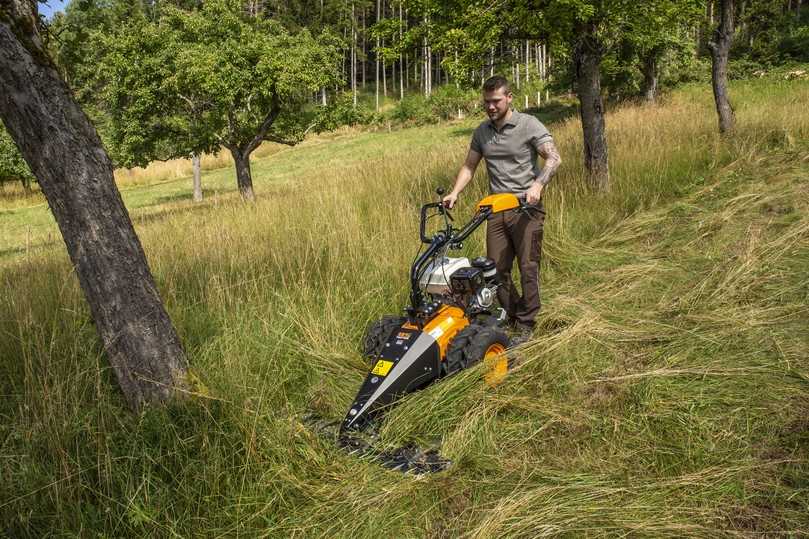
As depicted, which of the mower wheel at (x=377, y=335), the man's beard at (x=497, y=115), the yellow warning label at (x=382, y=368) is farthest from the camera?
the man's beard at (x=497, y=115)

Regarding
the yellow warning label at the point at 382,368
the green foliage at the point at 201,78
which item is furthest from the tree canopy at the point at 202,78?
the yellow warning label at the point at 382,368

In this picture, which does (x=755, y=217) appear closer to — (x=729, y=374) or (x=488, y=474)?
(x=729, y=374)

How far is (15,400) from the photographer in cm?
315

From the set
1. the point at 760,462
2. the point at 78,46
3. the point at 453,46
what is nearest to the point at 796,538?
the point at 760,462

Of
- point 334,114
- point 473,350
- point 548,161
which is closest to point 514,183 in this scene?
point 548,161

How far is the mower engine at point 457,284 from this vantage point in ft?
12.6

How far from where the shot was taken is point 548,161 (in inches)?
168

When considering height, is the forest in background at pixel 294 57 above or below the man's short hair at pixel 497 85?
above

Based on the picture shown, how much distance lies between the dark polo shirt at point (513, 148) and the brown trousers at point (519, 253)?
241 millimetres

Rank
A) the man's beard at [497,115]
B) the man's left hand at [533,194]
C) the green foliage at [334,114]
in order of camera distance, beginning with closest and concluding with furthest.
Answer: the man's left hand at [533,194] → the man's beard at [497,115] → the green foliage at [334,114]

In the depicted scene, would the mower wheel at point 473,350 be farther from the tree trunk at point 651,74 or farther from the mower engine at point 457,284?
the tree trunk at point 651,74

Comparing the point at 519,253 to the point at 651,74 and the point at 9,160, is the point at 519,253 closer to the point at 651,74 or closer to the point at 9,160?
the point at 651,74

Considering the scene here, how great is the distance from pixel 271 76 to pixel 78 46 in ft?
34.5

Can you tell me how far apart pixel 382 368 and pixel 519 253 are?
1.78 metres
